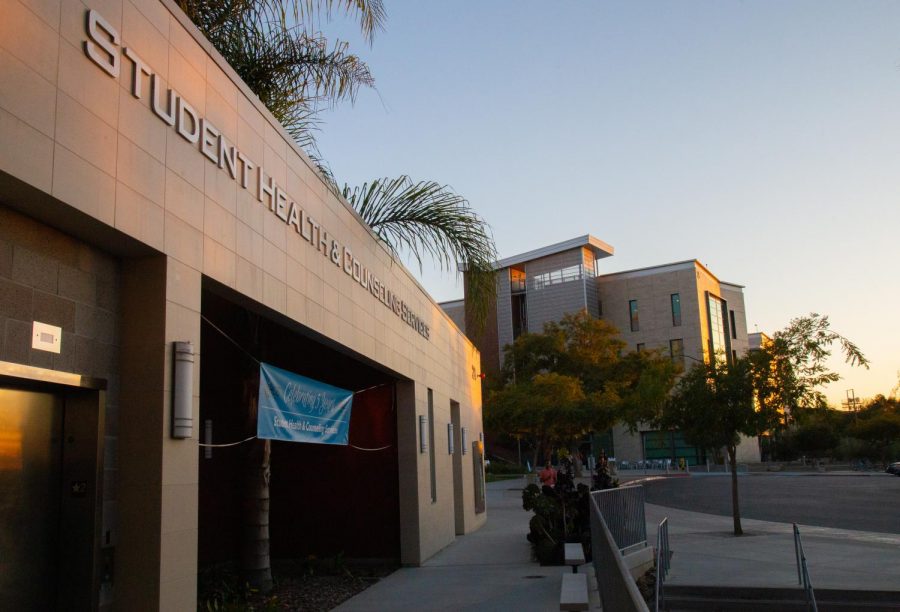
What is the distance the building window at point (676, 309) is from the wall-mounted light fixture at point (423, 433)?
199 feet

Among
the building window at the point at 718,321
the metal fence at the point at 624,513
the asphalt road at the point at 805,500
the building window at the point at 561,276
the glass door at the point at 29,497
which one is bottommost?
the asphalt road at the point at 805,500

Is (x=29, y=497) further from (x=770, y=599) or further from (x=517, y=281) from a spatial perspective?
(x=517, y=281)

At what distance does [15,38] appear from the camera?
192 inches

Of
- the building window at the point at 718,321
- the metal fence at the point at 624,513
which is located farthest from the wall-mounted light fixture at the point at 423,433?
the building window at the point at 718,321

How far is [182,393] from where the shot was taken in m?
6.43

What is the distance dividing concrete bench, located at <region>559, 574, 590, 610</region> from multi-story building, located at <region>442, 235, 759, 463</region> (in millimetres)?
61894

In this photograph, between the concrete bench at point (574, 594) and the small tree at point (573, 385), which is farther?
the small tree at point (573, 385)

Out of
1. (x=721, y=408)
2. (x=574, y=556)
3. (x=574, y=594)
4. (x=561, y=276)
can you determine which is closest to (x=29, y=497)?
(x=574, y=594)

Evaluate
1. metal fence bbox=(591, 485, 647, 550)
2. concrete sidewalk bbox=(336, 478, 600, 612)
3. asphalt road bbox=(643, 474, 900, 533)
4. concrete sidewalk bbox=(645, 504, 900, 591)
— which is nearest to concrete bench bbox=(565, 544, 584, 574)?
concrete sidewalk bbox=(336, 478, 600, 612)

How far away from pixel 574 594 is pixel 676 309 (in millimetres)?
67643

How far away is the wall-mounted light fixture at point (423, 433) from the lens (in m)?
15.8

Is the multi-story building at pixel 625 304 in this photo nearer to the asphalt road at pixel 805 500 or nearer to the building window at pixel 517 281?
the building window at pixel 517 281

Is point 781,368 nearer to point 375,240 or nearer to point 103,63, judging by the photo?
point 375,240

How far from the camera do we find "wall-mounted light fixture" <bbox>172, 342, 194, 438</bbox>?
6359 millimetres
